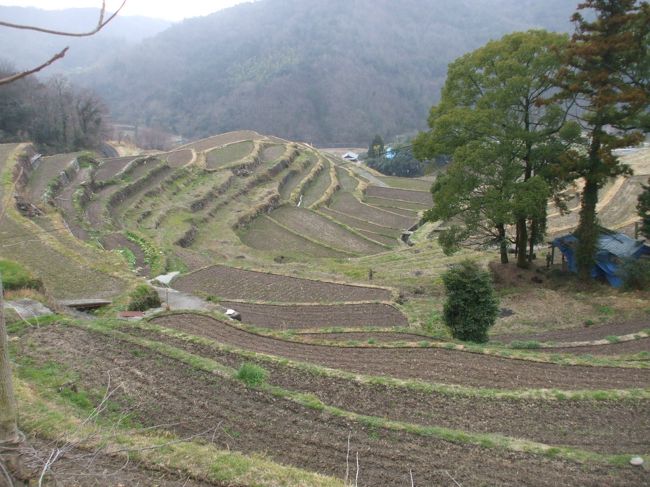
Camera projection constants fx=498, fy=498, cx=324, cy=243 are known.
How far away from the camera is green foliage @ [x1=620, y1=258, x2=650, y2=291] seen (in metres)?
17.3

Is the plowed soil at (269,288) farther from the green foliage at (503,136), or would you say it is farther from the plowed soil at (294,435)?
the plowed soil at (294,435)

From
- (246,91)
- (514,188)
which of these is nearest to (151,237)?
(514,188)

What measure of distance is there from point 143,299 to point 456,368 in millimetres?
10922

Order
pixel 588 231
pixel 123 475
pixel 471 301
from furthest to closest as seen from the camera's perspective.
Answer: pixel 588 231 < pixel 471 301 < pixel 123 475

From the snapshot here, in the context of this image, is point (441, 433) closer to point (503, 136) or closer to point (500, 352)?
point (500, 352)

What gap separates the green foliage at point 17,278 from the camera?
14.1 metres

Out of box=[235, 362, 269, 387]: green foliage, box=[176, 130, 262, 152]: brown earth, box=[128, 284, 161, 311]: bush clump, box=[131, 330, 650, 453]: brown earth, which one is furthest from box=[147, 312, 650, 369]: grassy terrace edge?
box=[176, 130, 262, 152]: brown earth

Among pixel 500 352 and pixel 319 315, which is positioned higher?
pixel 500 352

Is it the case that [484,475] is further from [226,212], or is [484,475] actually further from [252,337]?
[226,212]

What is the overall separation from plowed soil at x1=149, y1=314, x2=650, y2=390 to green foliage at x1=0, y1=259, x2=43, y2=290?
21.2ft

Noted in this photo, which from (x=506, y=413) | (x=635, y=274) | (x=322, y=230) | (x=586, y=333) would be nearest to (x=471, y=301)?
(x=586, y=333)

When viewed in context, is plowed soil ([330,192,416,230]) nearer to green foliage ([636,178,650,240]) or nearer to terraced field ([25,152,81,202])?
green foliage ([636,178,650,240])

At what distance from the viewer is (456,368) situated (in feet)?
35.7

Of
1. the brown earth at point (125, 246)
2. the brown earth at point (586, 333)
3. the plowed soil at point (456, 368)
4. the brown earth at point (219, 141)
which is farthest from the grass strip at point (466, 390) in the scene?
the brown earth at point (219, 141)
